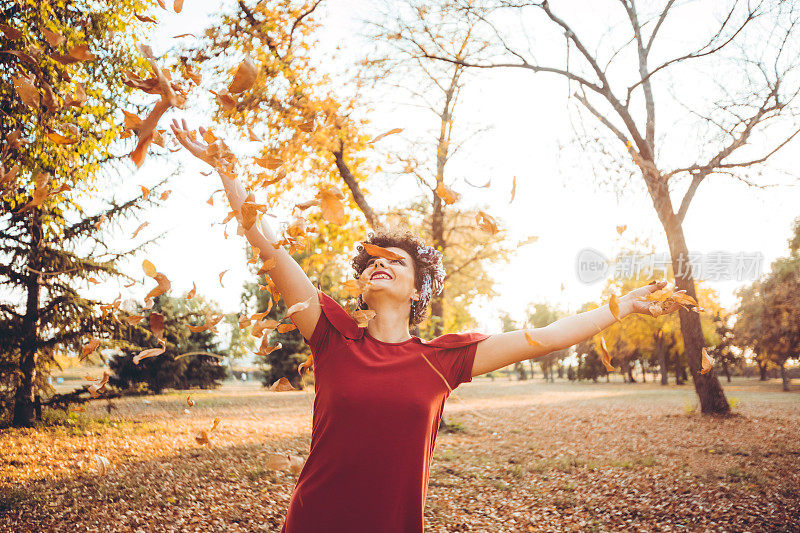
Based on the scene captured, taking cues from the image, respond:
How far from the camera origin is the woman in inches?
64.8

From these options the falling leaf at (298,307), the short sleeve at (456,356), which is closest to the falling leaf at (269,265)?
the falling leaf at (298,307)

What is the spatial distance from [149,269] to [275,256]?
1.37ft

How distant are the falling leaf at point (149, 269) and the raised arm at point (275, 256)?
324 mm

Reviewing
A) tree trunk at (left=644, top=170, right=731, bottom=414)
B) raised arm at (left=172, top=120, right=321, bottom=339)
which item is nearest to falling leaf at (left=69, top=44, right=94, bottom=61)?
raised arm at (left=172, top=120, right=321, bottom=339)

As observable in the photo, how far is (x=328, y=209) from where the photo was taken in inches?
71.0

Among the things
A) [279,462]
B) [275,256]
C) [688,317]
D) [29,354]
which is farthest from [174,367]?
[275,256]

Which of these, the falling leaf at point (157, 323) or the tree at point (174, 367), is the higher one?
the falling leaf at point (157, 323)

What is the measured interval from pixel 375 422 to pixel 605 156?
322 inches

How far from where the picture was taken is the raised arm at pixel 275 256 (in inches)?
68.2

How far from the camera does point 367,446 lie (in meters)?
1.64

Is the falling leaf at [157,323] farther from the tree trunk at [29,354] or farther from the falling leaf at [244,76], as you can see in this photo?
the tree trunk at [29,354]

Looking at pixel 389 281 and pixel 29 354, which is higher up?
pixel 389 281

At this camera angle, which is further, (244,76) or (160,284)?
(160,284)

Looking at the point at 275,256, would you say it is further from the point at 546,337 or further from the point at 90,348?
the point at 90,348
